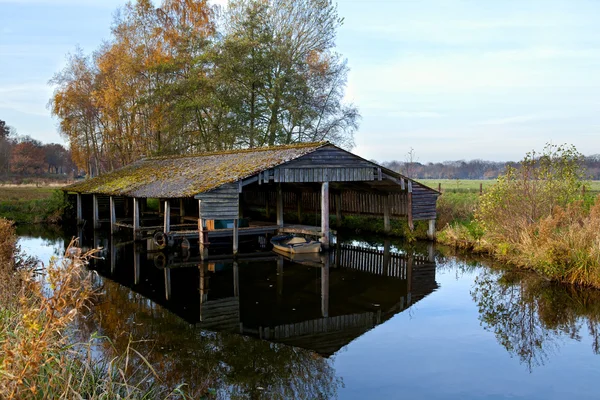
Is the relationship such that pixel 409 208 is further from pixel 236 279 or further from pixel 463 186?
pixel 463 186

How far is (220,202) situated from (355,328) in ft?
27.2

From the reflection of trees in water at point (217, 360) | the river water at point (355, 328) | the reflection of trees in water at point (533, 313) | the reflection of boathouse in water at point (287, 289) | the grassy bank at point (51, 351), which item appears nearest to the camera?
the grassy bank at point (51, 351)

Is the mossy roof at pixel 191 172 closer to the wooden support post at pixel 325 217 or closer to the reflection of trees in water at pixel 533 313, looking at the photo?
the wooden support post at pixel 325 217

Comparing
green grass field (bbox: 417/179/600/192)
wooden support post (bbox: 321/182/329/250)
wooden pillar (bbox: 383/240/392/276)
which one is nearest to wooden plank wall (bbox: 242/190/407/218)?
wooden pillar (bbox: 383/240/392/276)

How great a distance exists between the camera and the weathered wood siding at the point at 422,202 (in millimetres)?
20672

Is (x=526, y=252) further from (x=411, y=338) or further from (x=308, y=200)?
(x=308, y=200)

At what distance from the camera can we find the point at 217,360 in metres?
7.96

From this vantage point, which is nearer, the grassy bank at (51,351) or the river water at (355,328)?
the grassy bank at (51,351)

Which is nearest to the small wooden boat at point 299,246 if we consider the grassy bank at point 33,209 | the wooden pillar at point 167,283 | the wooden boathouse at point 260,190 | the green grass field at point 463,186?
the wooden boathouse at point 260,190

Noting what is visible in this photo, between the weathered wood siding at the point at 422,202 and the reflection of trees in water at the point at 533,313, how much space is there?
6816 millimetres

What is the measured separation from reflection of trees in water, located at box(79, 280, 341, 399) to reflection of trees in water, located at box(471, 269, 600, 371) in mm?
3846

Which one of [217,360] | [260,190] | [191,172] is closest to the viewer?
[217,360]

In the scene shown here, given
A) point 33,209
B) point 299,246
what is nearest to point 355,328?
→ point 299,246

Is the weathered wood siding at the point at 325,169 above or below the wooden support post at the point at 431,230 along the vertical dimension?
above
